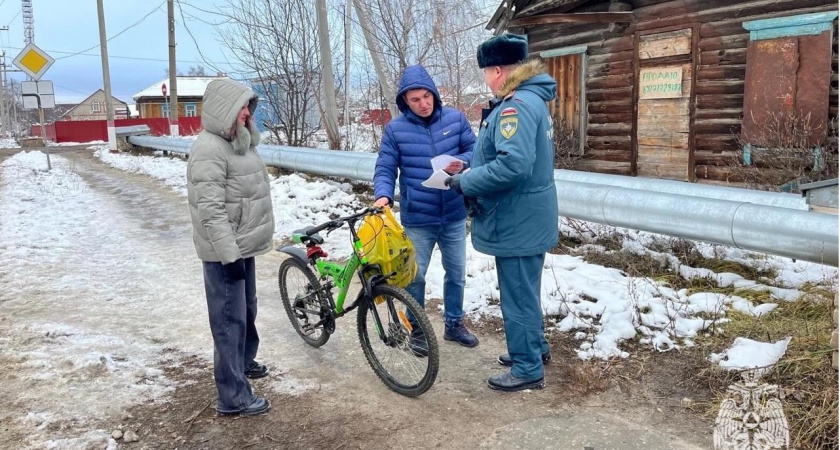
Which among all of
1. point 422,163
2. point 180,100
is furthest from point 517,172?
point 180,100

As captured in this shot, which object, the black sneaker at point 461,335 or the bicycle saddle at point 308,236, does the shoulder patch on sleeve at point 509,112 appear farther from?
the black sneaker at point 461,335

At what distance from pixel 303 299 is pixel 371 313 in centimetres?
76

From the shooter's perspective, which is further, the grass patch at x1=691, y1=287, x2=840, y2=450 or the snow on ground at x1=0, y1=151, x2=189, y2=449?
the snow on ground at x1=0, y1=151, x2=189, y2=449

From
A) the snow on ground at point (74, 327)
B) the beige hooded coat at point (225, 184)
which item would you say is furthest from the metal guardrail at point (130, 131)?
the beige hooded coat at point (225, 184)

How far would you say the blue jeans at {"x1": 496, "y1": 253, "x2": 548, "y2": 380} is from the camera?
3535 millimetres

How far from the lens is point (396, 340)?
3.70 metres

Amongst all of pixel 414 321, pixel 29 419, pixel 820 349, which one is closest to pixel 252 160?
pixel 414 321

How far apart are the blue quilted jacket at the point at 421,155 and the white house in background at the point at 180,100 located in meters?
Answer: 55.6

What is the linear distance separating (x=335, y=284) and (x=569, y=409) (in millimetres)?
1616

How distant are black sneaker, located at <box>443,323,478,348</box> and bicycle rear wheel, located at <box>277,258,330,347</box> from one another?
32.7 inches

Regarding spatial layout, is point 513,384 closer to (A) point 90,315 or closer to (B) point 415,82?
(B) point 415,82

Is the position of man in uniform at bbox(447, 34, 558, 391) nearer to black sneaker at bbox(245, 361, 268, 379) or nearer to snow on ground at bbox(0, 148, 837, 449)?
snow on ground at bbox(0, 148, 837, 449)

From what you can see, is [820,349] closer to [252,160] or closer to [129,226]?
[252,160]

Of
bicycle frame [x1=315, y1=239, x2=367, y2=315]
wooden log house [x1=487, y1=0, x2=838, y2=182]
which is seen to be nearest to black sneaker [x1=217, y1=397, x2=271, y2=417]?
bicycle frame [x1=315, y1=239, x2=367, y2=315]
